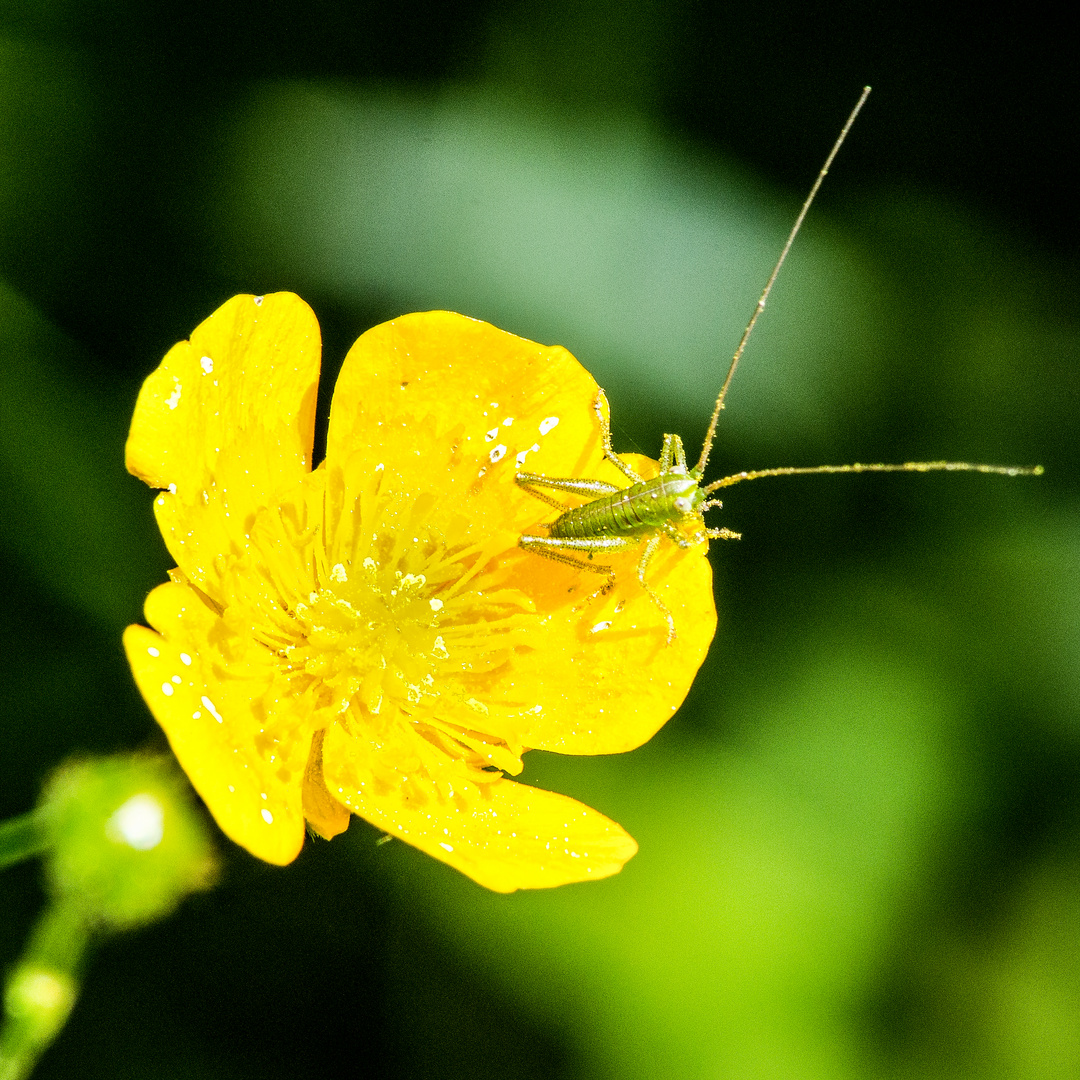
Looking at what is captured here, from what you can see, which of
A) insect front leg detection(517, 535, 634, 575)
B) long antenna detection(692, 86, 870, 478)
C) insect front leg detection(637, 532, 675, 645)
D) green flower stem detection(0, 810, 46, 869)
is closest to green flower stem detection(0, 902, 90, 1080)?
green flower stem detection(0, 810, 46, 869)

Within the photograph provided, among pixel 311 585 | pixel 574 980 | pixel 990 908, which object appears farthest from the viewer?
pixel 990 908

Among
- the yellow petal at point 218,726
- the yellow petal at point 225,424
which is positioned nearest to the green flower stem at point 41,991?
the yellow petal at point 218,726

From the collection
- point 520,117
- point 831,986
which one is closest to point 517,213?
point 520,117

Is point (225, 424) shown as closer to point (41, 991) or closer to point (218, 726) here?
point (218, 726)

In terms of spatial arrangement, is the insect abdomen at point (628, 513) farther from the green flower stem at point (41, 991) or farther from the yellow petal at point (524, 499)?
the green flower stem at point (41, 991)

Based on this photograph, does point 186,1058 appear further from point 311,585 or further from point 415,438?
point 415,438

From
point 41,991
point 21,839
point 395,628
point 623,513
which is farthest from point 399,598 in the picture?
point 41,991
